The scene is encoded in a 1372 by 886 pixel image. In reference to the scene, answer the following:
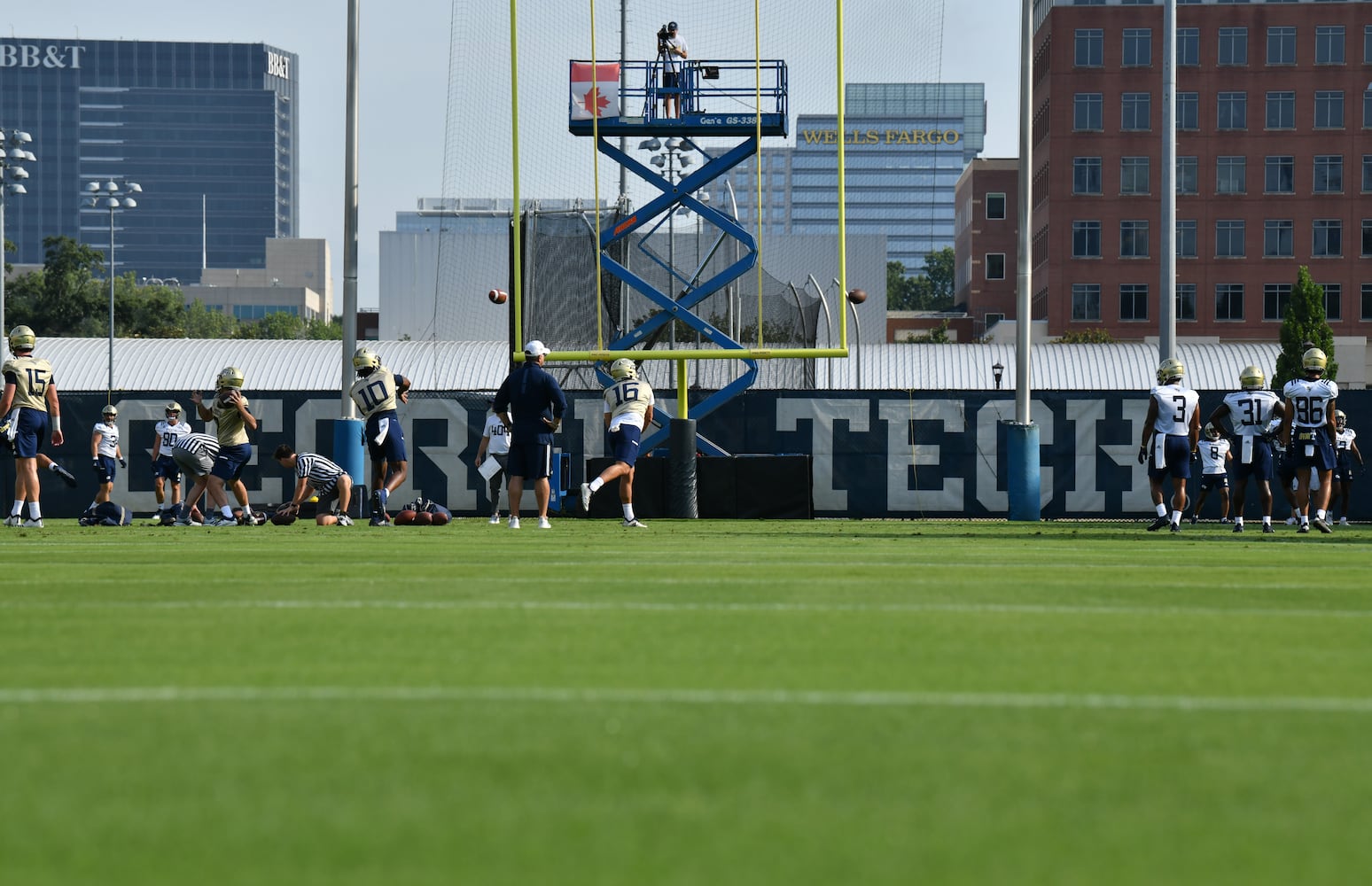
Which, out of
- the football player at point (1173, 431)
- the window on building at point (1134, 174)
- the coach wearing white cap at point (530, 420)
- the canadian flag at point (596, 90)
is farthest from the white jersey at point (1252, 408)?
the window on building at point (1134, 174)

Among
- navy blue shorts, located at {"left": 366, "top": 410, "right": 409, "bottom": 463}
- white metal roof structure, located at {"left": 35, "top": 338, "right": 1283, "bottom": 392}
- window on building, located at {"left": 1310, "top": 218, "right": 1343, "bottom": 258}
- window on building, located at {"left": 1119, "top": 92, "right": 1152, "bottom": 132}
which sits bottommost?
navy blue shorts, located at {"left": 366, "top": 410, "right": 409, "bottom": 463}

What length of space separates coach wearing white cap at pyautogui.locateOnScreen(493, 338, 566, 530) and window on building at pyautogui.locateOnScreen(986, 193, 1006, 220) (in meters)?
94.6

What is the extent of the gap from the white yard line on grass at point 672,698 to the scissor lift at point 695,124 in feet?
58.8

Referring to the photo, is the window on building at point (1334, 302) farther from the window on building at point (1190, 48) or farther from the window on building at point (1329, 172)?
the window on building at point (1190, 48)

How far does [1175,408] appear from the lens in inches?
671

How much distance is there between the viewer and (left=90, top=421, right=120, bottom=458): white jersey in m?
22.3

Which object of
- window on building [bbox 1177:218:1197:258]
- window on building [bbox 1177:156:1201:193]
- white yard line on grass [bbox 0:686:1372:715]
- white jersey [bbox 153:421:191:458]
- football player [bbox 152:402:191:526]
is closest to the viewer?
white yard line on grass [bbox 0:686:1372:715]

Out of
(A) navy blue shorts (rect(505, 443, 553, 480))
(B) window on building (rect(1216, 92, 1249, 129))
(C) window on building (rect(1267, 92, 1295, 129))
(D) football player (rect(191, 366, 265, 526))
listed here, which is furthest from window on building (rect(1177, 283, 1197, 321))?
(A) navy blue shorts (rect(505, 443, 553, 480))

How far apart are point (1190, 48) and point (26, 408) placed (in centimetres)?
7562

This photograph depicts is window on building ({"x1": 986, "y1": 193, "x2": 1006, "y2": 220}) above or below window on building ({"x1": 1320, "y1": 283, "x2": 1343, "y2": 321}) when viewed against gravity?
above

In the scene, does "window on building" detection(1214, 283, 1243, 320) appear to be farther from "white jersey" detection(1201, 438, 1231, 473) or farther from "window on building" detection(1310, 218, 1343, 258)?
"white jersey" detection(1201, 438, 1231, 473)

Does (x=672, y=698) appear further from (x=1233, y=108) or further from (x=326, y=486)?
(x=1233, y=108)

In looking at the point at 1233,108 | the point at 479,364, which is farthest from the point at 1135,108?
the point at 479,364

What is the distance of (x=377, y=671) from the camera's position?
5473mm
